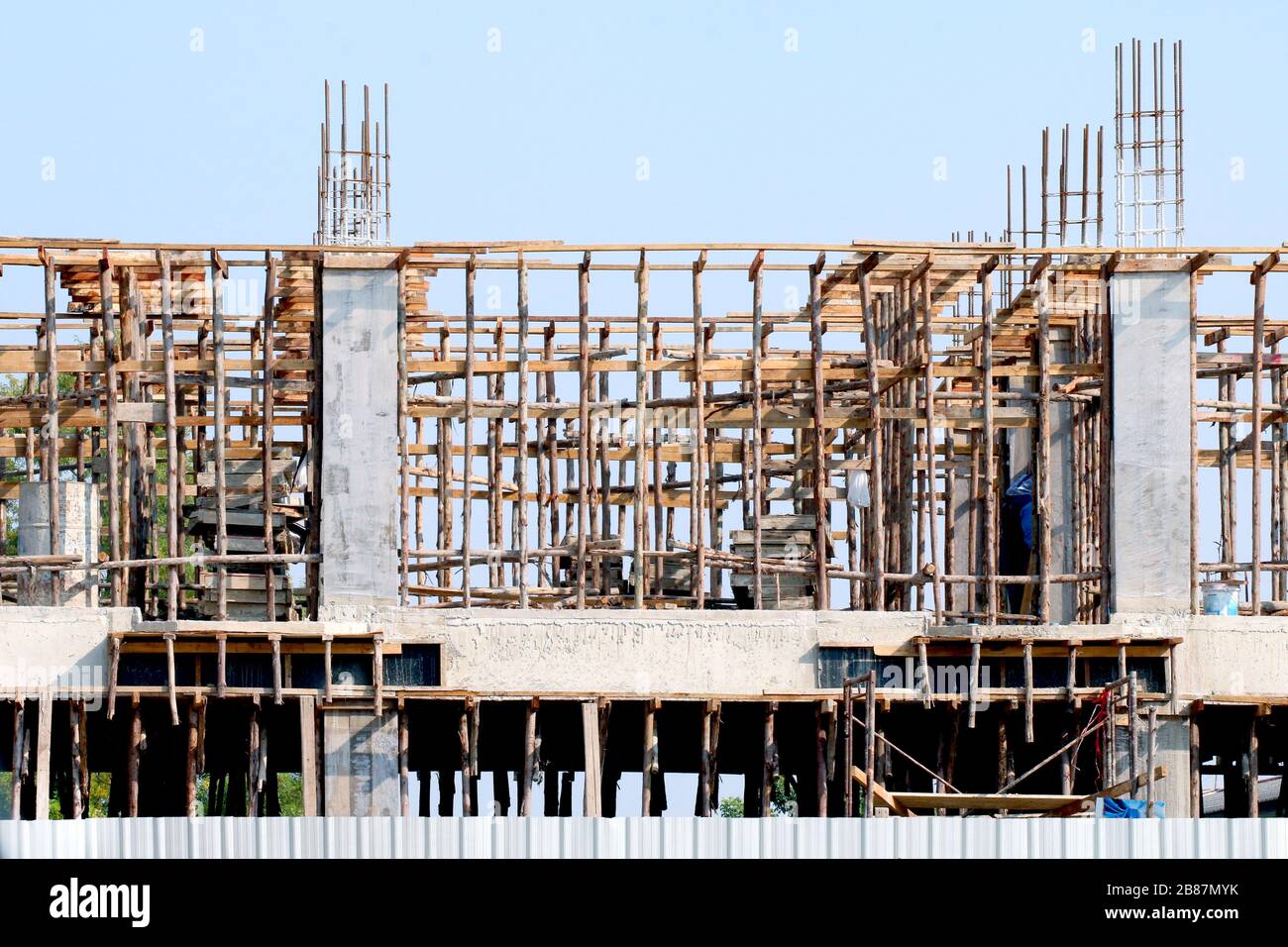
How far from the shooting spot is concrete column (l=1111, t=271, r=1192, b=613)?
93.7 feet

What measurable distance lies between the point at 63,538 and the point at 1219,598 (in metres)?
13.7

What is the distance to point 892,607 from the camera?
34.3 meters

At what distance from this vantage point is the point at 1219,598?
95.3 feet

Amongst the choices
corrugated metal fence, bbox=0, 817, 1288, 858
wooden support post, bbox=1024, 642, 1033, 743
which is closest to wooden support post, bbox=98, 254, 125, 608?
wooden support post, bbox=1024, 642, 1033, 743

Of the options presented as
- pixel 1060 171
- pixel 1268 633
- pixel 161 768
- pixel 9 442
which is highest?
pixel 1060 171

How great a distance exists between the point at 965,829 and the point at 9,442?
22.6 m

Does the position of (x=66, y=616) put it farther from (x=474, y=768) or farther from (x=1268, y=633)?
(x=1268, y=633)

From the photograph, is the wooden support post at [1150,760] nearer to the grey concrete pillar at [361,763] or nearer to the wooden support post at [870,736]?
the wooden support post at [870,736]

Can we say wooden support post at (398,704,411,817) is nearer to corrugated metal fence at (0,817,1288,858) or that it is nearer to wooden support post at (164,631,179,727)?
wooden support post at (164,631,179,727)

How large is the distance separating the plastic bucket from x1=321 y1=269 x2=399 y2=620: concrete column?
963cm

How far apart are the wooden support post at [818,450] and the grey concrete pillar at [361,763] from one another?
5.29 m

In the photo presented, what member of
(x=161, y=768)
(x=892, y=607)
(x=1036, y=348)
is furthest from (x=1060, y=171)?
(x=161, y=768)

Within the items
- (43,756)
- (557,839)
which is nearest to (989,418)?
(43,756)

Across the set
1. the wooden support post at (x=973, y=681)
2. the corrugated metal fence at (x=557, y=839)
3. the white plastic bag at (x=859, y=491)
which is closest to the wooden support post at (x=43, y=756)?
the wooden support post at (x=973, y=681)
